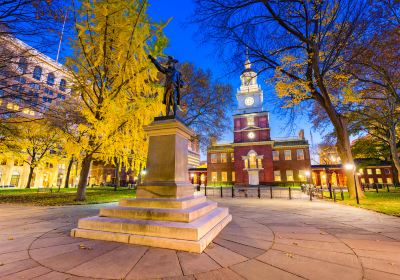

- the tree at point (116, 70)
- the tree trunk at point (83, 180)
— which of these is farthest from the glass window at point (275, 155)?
the tree trunk at point (83, 180)

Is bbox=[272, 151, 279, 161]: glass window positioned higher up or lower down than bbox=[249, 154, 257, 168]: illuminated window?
higher up

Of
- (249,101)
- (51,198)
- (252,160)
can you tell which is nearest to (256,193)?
(252,160)

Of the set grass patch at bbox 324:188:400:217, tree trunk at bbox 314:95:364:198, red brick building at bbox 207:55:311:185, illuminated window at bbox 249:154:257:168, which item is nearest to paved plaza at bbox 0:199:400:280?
grass patch at bbox 324:188:400:217

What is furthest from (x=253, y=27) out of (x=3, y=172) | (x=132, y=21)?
(x=3, y=172)

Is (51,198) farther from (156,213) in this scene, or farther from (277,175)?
(277,175)

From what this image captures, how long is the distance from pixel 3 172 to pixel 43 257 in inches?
1989

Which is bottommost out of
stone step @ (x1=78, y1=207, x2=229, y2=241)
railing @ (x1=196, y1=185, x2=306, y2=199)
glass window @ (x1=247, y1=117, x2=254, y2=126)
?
railing @ (x1=196, y1=185, x2=306, y2=199)

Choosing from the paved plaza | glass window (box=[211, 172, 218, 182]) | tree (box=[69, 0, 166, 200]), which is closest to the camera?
the paved plaza

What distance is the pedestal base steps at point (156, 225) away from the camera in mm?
3572

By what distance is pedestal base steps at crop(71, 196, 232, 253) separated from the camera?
3572 millimetres

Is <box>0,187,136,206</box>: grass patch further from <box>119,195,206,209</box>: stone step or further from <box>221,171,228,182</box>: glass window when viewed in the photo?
<box>221,171,228,182</box>: glass window

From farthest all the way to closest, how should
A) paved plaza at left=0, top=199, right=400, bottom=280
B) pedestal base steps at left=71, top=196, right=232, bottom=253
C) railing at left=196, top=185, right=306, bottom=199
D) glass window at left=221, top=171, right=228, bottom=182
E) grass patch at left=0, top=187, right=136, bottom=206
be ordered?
glass window at left=221, top=171, right=228, bottom=182, railing at left=196, top=185, right=306, bottom=199, grass patch at left=0, top=187, right=136, bottom=206, pedestal base steps at left=71, top=196, right=232, bottom=253, paved plaza at left=0, top=199, right=400, bottom=280

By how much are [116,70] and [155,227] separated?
9.74 metres

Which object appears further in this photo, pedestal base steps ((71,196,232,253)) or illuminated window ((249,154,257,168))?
illuminated window ((249,154,257,168))
